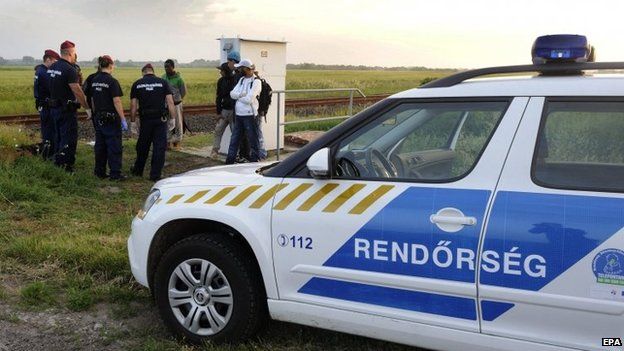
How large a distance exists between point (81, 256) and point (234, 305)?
212 centimetres

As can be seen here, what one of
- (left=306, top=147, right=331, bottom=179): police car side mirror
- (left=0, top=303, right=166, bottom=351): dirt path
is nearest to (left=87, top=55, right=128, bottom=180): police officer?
(left=0, top=303, right=166, bottom=351): dirt path

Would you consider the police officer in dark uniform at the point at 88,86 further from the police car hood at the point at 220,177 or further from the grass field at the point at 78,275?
the police car hood at the point at 220,177

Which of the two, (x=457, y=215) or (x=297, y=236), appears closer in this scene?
(x=457, y=215)

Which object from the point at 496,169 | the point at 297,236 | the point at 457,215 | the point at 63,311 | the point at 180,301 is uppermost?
the point at 496,169

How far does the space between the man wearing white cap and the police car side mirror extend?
19.8 feet

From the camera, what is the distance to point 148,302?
4.36 meters

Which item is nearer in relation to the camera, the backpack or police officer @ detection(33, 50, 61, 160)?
police officer @ detection(33, 50, 61, 160)

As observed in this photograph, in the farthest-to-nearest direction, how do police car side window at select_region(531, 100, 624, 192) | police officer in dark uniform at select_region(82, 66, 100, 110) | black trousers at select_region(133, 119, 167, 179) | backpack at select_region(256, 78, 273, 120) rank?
backpack at select_region(256, 78, 273, 120) < black trousers at select_region(133, 119, 167, 179) < police officer in dark uniform at select_region(82, 66, 100, 110) < police car side window at select_region(531, 100, 624, 192)

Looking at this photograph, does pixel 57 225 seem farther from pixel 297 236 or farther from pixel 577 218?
pixel 577 218

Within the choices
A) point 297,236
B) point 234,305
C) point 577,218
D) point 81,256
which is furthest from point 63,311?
point 577,218

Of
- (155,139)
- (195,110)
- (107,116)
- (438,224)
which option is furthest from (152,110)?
(195,110)

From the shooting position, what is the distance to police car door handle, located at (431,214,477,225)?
282cm

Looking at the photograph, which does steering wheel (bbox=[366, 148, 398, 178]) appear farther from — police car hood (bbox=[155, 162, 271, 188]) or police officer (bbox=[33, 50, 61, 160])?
police officer (bbox=[33, 50, 61, 160])

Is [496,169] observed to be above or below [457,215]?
above
